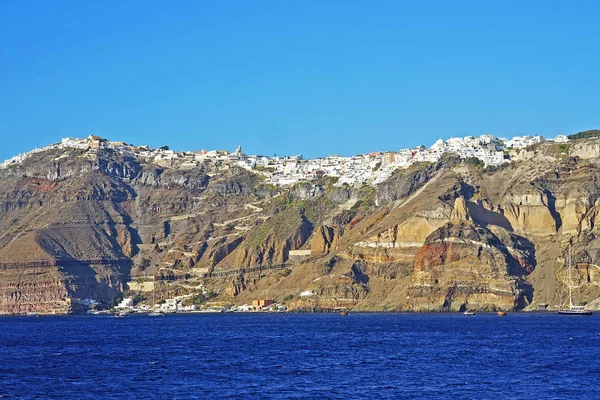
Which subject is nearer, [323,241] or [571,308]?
[571,308]

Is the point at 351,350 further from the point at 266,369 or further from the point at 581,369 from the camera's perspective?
the point at 581,369

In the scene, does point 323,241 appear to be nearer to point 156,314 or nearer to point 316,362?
point 156,314

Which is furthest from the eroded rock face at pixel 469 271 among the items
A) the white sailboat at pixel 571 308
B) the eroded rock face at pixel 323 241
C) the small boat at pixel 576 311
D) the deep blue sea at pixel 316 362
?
the eroded rock face at pixel 323 241

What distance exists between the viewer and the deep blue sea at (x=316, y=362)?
63.1 m

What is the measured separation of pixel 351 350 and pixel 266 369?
1645 centimetres

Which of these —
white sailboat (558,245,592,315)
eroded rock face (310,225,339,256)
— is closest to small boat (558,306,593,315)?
white sailboat (558,245,592,315)

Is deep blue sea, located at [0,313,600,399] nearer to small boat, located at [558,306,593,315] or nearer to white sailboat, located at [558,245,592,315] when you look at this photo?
small boat, located at [558,306,593,315]

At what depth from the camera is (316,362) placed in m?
78.9

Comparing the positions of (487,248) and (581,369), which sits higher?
(487,248)

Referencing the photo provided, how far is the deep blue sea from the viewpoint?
63125mm

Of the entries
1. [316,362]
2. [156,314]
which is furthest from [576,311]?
[156,314]

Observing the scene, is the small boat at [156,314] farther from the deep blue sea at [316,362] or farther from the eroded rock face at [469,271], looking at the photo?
the deep blue sea at [316,362]

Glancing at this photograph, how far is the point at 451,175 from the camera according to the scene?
637 feet

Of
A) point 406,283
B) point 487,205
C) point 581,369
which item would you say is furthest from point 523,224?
point 581,369
